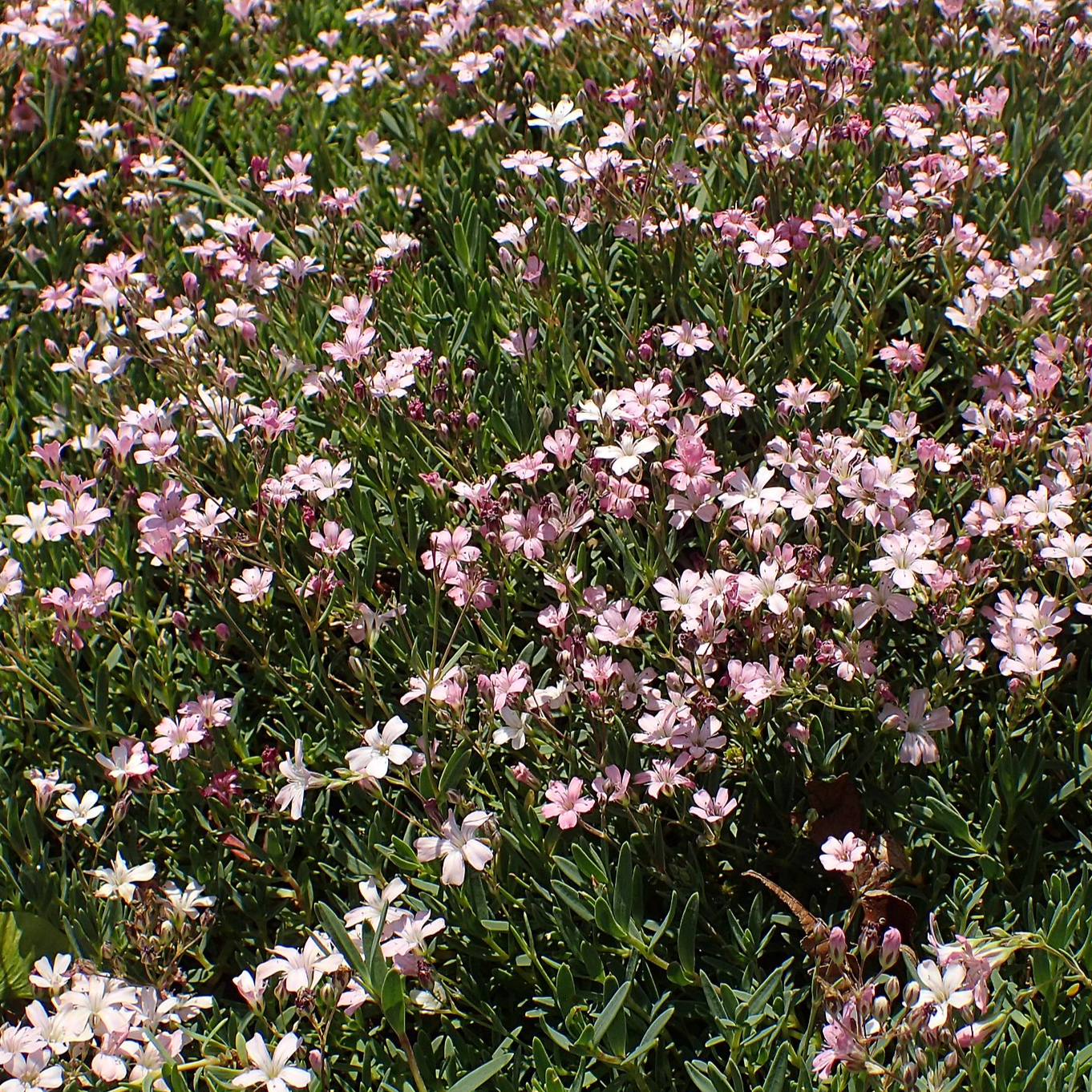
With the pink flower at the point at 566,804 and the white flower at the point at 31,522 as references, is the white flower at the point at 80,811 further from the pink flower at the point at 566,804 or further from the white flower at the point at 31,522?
the pink flower at the point at 566,804

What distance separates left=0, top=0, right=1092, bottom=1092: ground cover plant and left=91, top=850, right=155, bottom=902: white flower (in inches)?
1.0

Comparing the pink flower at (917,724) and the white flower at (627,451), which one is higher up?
the white flower at (627,451)

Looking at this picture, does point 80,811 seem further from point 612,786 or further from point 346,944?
point 612,786

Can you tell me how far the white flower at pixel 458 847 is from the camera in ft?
6.92

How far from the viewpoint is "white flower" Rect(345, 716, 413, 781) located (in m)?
2.14

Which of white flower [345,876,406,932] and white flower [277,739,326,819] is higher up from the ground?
white flower [277,739,326,819]

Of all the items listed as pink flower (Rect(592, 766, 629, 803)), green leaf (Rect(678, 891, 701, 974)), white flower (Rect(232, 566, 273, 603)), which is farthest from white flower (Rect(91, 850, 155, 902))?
green leaf (Rect(678, 891, 701, 974))

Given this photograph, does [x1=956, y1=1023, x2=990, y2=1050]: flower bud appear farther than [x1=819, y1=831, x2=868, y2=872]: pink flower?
No

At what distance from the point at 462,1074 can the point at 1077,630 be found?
1.64 m

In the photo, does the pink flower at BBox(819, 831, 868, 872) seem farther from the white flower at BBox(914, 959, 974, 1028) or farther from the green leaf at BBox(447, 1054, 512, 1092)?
the green leaf at BBox(447, 1054, 512, 1092)

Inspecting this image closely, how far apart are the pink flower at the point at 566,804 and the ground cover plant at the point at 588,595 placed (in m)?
A: 0.02

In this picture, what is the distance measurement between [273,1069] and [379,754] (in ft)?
1.88

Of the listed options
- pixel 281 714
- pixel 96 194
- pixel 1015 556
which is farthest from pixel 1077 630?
pixel 96 194

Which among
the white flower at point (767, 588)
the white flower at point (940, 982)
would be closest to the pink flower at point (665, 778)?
the white flower at point (767, 588)
